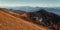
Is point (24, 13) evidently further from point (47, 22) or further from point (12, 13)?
point (47, 22)

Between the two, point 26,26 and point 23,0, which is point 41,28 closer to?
point 26,26

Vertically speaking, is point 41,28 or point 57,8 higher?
point 57,8

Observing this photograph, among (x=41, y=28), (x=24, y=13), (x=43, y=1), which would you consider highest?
(x=43, y=1)

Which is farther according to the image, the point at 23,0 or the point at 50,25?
the point at 23,0

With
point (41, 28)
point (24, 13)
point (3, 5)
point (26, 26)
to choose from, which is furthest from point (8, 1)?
point (41, 28)

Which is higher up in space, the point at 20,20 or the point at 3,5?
the point at 3,5

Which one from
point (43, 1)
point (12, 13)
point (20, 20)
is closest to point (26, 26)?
point (20, 20)
